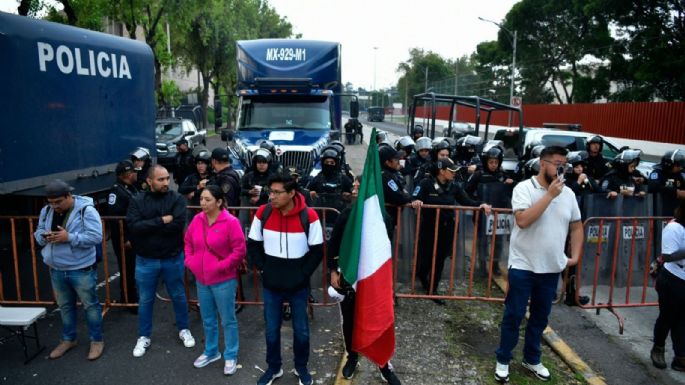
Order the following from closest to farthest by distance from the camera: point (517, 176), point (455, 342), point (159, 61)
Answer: point (455, 342)
point (517, 176)
point (159, 61)

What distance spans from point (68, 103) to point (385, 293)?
5.23m

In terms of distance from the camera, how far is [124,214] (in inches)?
235

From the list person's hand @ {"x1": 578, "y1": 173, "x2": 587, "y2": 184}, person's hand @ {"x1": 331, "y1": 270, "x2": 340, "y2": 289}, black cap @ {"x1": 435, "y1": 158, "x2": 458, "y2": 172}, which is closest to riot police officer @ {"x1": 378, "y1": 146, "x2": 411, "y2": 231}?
black cap @ {"x1": 435, "y1": 158, "x2": 458, "y2": 172}

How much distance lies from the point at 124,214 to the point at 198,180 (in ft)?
4.51

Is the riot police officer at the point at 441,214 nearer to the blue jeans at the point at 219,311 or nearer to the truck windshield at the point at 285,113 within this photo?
the blue jeans at the point at 219,311

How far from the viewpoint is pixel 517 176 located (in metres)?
8.26

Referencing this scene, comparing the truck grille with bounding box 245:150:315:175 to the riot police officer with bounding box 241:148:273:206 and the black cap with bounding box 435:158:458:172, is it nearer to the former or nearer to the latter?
the riot police officer with bounding box 241:148:273:206

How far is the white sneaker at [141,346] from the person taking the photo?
5035 mm

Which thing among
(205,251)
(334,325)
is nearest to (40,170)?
(205,251)

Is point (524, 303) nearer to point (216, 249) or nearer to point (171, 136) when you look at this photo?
point (216, 249)

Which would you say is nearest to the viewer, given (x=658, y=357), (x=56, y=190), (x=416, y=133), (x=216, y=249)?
(x=216, y=249)

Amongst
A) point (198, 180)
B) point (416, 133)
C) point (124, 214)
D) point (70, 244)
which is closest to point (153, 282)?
point (70, 244)

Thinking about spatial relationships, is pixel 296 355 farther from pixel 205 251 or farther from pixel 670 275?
pixel 670 275

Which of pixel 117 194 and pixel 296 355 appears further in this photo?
pixel 117 194
